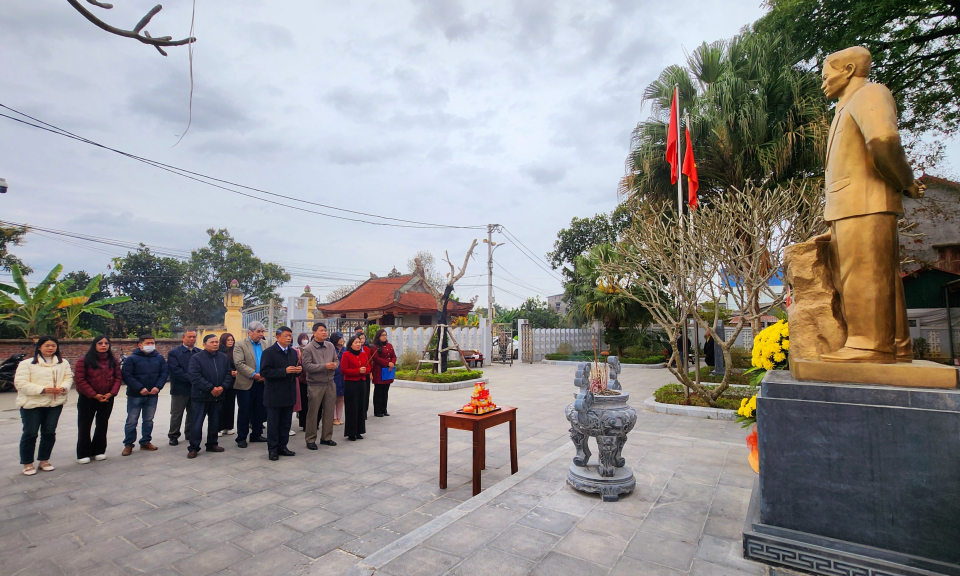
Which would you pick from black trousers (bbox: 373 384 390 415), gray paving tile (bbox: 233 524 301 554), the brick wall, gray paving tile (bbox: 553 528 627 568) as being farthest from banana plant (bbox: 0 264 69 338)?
gray paving tile (bbox: 553 528 627 568)

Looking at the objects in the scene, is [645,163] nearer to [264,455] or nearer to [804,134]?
[804,134]

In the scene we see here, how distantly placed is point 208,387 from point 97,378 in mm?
1101

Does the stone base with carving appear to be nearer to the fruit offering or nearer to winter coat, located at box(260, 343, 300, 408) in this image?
the fruit offering

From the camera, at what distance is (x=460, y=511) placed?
135 inches

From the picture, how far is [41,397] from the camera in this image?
15.9 ft

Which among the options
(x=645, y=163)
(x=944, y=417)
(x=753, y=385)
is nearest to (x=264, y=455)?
(x=753, y=385)

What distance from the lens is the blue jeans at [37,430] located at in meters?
4.85

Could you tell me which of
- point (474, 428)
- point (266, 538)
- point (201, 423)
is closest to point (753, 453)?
point (474, 428)

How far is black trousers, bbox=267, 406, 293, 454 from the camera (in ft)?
17.7

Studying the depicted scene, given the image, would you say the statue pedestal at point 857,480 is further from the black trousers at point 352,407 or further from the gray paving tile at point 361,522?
the black trousers at point 352,407

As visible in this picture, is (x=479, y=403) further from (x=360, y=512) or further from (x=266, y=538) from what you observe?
(x=266, y=538)

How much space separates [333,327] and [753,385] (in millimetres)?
8789

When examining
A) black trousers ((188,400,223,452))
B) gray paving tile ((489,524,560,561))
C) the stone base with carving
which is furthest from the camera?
black trousers ((188,400,223,452))

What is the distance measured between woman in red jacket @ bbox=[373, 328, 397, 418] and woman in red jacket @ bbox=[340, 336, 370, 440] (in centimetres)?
119
